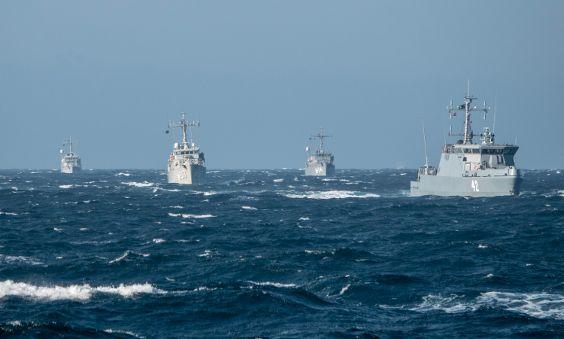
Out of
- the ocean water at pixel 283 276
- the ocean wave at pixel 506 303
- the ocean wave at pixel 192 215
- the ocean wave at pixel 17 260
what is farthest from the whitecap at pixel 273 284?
the ocean wave at pixel 192 215

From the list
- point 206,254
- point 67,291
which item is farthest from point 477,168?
point 67,291

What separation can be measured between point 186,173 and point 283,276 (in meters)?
111

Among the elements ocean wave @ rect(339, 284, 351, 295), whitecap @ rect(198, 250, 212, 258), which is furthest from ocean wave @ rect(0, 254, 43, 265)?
ocean wave @ rect(339, 284, 351, 295)

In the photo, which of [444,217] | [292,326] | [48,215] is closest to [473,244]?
[444,217]

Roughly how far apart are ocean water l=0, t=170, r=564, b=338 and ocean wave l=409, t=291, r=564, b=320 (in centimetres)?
7

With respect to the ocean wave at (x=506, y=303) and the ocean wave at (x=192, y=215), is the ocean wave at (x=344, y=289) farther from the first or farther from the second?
the ocean wave at (x=192, y=215)

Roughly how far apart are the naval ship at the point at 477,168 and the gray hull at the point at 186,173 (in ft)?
203

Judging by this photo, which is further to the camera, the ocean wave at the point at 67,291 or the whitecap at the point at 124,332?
the ocean wave at the point at 67,291

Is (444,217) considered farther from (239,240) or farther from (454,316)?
(454,316)

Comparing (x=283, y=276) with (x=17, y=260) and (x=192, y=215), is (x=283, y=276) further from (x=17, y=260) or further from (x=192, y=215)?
(x=192, y=215)

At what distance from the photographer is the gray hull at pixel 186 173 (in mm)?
140250

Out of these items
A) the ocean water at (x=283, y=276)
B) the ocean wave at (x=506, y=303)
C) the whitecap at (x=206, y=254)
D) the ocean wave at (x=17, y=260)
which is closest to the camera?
the ocean water at (x=283, y=276)

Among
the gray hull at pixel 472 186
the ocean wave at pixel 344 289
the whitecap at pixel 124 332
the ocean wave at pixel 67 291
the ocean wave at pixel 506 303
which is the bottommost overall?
the ocean wave at pixel 506 303

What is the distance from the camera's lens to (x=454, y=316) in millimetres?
23875
